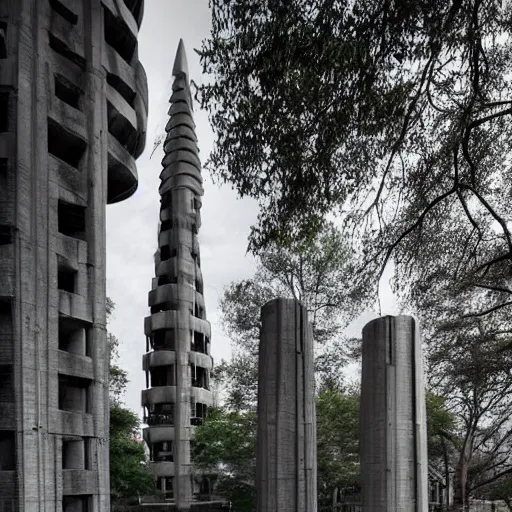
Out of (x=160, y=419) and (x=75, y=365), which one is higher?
(x=75, y=365)

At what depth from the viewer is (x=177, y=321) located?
31.2 meters

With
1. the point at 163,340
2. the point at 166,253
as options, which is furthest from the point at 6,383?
the point at 166,253

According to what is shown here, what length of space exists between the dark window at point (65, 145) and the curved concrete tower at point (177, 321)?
17038 millimetres

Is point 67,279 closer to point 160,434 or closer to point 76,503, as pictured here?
point 76,503

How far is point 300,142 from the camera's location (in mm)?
10445

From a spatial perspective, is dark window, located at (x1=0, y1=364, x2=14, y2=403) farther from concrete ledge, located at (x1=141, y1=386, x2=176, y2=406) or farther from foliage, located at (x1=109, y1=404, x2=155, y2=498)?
concrete ledge, located at (x1=141, y1=386, x2=176, y2=406)

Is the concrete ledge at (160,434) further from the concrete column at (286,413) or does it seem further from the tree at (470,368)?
the concrete column at (286,413)

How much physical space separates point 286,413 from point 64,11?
8637 mm

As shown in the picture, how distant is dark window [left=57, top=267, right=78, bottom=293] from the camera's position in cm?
1355

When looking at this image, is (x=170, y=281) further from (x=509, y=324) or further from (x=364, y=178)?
(x=364, y=178)

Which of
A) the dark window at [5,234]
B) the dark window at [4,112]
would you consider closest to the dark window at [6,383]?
the dark window at [5,234]

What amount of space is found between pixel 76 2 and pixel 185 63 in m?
19.9

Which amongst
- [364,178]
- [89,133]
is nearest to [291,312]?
[364,178]

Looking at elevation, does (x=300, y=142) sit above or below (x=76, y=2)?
below
